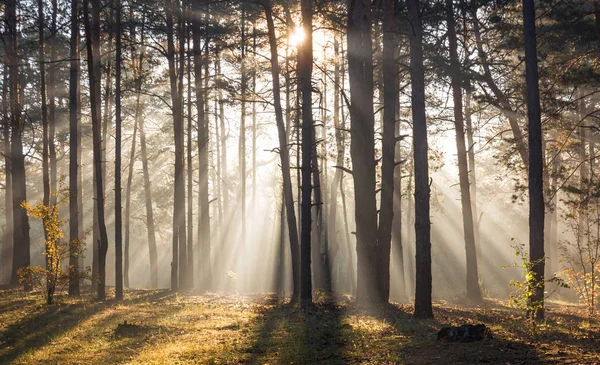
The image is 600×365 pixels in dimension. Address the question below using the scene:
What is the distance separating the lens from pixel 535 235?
13.8 metres

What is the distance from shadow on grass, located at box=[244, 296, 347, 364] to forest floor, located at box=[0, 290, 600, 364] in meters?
0.02

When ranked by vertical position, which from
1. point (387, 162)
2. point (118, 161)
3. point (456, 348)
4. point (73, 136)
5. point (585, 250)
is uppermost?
point (73, 136)

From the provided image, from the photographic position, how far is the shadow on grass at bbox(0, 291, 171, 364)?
10.8 meters

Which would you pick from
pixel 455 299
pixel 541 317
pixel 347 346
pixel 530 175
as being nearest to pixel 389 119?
pixel 530 175

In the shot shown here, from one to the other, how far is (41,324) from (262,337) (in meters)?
5.67

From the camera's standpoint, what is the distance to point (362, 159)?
16469 mm

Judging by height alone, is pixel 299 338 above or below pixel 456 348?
below

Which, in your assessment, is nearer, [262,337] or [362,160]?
[262,337]

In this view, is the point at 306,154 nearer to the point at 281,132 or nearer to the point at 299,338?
the point at 281,132

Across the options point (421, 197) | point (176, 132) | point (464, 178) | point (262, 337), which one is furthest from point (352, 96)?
point (176, 132)

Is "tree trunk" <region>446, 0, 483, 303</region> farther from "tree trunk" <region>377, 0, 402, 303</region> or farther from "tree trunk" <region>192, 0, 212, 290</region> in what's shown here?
"tree trunk" <region>192, 0, 212, 290</region>

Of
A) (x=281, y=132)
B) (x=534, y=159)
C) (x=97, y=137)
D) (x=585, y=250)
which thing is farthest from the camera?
(x=281, y=132)

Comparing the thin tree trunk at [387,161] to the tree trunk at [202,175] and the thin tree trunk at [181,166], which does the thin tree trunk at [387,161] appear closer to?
the thin tree trunk at [181,166]

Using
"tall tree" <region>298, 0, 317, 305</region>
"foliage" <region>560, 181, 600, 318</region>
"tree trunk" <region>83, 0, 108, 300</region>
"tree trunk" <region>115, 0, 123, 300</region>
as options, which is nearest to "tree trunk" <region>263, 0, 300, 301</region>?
"tall tree" <region>298, 0, 317, 305</region>
